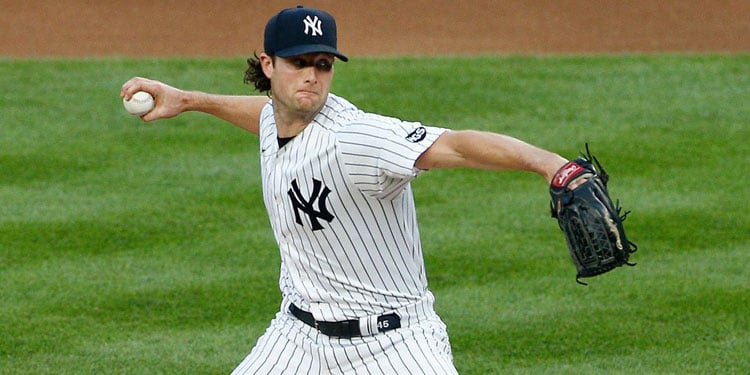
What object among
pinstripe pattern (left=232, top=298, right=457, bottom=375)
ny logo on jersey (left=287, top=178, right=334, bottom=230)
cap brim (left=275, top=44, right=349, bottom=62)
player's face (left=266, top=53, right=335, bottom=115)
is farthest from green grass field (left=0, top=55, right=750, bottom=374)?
cap brim (left=275, top=44, right=349, bottom=62)

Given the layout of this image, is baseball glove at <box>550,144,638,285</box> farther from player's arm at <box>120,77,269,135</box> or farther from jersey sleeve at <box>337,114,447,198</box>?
player's arm at <box>120,77,269,135</box>

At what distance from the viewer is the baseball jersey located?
14.2ft

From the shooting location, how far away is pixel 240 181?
9695mm

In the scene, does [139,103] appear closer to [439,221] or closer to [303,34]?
[303,34]

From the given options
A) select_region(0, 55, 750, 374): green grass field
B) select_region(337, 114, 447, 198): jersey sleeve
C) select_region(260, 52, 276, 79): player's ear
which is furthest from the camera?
select_region(0, 55, 750, 374): green grass field

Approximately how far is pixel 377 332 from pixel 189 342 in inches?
97.4

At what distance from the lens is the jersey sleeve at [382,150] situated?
4117 millimetres

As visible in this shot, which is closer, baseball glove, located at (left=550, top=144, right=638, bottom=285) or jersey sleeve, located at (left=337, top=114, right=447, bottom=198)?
baseball glove, located at (left=550, top=144, right=638, bottom=285)

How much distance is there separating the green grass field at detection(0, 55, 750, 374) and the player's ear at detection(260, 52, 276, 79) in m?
2.24

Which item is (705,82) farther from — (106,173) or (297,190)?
(297,190)

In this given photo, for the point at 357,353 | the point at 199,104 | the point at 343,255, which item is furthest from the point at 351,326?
the point at 199,104

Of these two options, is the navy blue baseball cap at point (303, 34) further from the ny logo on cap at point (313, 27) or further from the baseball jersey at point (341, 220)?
the baseball jersey at point (341, 220)

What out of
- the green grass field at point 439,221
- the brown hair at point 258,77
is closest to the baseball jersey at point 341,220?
the brown hair at point 258,77

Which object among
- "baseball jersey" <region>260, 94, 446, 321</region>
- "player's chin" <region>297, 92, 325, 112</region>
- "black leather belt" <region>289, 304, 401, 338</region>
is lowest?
"black leather belt" <region>289, 304, 401, 338</region>
